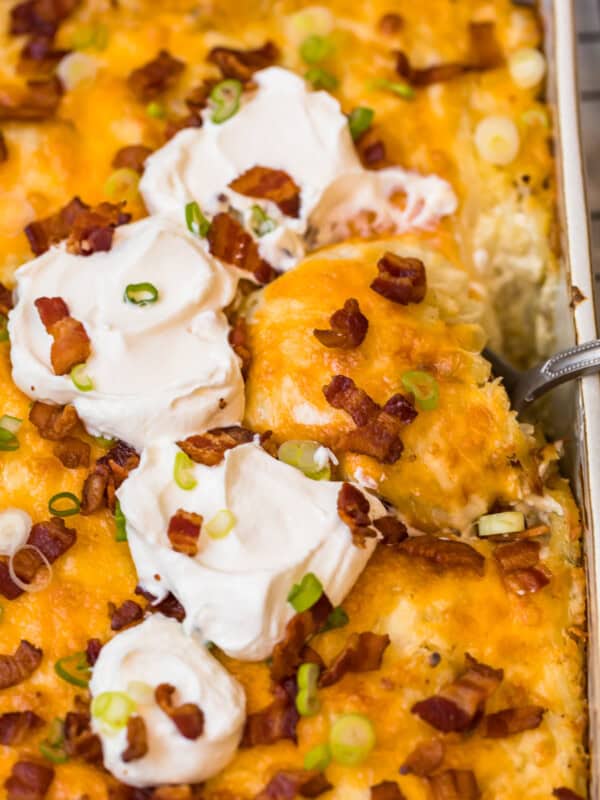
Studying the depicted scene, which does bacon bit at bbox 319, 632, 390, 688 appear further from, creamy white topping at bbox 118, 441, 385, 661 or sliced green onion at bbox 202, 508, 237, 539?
sliced green onion at bbox 202, 508, 237, 539

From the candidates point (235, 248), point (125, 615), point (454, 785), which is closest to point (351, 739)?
point (454, 785)

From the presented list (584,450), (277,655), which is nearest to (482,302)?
(584,450)

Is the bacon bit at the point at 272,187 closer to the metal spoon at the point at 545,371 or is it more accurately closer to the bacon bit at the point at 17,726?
the metal spoon at the point at 545,371

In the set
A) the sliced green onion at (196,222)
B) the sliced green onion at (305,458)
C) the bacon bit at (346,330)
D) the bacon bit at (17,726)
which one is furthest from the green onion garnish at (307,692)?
the sliced green onion at (196,222)

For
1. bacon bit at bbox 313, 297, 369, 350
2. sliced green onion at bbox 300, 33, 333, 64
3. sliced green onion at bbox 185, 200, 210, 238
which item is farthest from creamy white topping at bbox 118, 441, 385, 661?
sliced green onion at bbox 300, 33, 333, 64

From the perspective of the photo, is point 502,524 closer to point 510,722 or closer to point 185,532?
point 510,722
